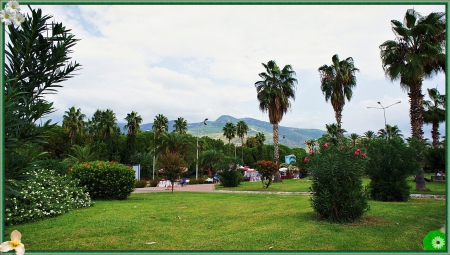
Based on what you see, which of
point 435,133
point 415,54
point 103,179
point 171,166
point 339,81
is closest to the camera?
point 103,179

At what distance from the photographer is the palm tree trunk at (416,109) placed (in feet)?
67.9

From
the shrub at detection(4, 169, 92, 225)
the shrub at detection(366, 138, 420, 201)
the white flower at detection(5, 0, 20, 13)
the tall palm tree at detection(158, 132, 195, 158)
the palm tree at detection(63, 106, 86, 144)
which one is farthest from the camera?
the palm tree at detection(63, 106, 86, 144)

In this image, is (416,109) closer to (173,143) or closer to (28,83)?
(28,83)

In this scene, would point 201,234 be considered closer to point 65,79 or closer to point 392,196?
point 65,79

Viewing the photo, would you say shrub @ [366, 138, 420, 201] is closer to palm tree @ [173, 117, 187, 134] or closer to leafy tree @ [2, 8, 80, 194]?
leafy tree @ [2, 8, 80, 194]

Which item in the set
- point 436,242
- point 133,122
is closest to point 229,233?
point 436,242

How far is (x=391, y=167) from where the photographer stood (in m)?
15.0

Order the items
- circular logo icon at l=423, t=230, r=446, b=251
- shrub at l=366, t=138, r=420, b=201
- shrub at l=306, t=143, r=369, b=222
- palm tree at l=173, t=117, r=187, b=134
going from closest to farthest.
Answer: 1. circular logo icon at l=423, t=230, r=446, b=251
2. shrub at l=306, t=143, r=369, b=222
3. shrub at l=366, t=138, r=420, b=201
4. palm tree at l=173, t=117, r=187, b=134

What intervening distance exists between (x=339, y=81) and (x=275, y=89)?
237 inches

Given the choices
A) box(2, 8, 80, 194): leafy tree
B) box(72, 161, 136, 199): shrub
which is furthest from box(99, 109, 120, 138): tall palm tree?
box(2, 8, 80, 194): leafy tree

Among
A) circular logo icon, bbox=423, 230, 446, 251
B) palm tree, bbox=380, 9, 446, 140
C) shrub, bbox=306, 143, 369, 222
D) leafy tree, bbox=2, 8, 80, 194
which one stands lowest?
circular logo icon, bbox=423, 230, 446, 251

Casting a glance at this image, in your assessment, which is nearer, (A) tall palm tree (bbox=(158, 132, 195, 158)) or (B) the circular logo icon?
(B) the circular logo icon

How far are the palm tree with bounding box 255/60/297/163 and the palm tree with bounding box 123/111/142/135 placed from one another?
80.3 feet

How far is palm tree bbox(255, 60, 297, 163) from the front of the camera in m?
34.5
